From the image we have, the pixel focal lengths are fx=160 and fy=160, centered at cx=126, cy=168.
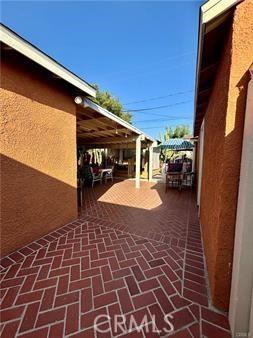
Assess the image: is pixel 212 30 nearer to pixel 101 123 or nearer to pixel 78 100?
pixel 78 100

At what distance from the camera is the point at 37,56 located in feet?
8.82

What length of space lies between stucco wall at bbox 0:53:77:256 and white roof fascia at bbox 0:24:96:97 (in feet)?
0.87

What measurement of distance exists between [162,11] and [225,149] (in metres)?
7.03

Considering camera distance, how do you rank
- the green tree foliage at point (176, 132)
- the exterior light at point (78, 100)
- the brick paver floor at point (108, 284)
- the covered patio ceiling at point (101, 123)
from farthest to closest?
1. the green tree foliage at point (176, 132)
2. the covered patio ceiling at point (101, 123)
3. the exterior light at point (78, 100)
4. the brick paver floor at point (108, 284)

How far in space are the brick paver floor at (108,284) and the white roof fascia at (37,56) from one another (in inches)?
130

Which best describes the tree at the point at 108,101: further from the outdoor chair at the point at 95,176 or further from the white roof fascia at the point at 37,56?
the white roof fascia at the point at 37,56

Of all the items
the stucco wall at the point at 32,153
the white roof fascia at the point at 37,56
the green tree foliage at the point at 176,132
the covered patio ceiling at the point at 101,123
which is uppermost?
the green tree foliage at the point at 176,132

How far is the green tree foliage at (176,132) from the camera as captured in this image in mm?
26547

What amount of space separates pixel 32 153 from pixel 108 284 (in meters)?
2.58

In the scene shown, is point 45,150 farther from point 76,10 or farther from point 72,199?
point 76,10

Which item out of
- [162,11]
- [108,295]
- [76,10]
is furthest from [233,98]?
[162,11]

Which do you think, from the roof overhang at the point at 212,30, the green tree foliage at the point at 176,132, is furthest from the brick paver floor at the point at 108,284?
the green tree foliage at the point at 176,132

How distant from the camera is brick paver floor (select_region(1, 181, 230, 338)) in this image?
5.18ft

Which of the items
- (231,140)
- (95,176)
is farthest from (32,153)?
(95,176)
